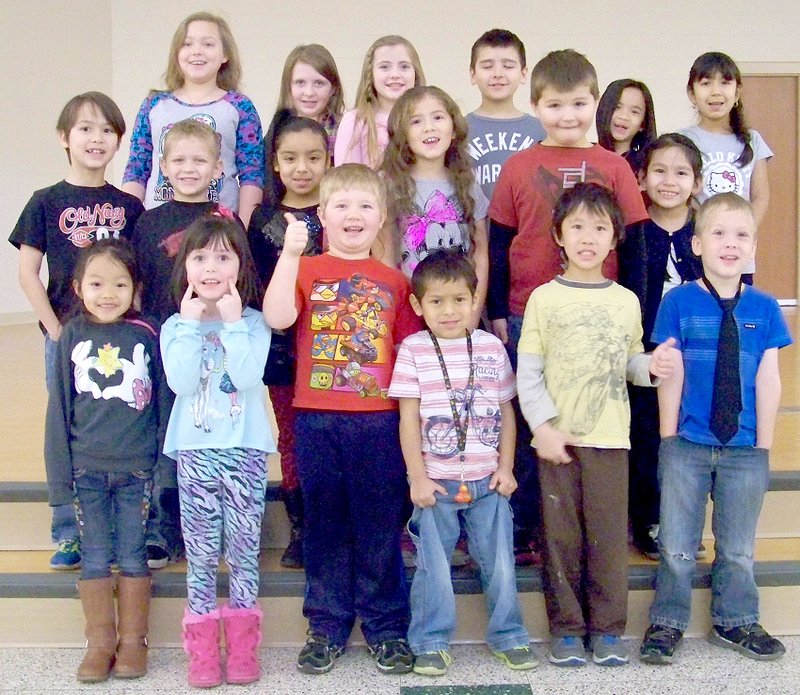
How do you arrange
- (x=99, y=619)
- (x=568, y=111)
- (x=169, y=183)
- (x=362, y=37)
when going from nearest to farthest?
(x=99, y=619)
(x=568, y=111)
(x=169, y=183)
(x=362, y=37)

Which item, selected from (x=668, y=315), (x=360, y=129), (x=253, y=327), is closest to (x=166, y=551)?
(x=253, y=327)

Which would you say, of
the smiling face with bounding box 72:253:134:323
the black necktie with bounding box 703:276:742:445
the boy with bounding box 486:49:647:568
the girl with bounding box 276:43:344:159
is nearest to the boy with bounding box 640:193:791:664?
the black necktie with bounding box 703:276:742:445

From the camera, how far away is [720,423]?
2.33m

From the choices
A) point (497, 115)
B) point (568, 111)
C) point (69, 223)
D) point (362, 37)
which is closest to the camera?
point (568, 111)

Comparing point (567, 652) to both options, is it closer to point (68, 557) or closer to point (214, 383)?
point (214, 383)

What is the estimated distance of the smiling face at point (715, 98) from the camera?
298 cm

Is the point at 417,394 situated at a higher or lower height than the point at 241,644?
higher

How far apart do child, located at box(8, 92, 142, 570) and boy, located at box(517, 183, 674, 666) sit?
1.26 meters

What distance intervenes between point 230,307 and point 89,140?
0.80 m

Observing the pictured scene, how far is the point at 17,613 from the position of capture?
2523 millimetres

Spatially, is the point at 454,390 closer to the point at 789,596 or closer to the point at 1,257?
the point at 789,596

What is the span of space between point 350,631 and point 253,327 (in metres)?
0.86

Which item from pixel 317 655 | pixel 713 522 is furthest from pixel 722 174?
pixel 317 655

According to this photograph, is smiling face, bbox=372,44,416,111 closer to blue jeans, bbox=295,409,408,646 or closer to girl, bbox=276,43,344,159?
girl, bbox=276,43,344,159
